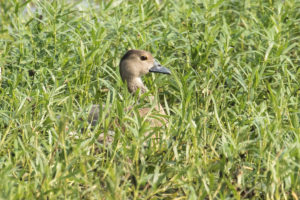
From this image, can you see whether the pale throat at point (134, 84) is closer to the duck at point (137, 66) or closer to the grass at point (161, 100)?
the duck at point (137, 66)

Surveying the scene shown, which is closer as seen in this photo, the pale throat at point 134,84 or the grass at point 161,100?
the grass at point 161,100

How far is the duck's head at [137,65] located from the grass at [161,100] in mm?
114

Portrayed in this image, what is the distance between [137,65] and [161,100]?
1.58 feet

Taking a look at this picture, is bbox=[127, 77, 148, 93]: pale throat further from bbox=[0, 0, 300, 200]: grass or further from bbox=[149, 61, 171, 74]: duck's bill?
bbox=[149, 61, 171, 74]: duck's bill

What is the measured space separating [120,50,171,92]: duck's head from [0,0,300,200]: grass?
4.5 inches

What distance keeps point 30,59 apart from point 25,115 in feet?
5.20

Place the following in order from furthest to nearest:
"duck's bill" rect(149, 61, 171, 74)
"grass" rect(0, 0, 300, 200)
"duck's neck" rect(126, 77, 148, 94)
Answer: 1. "duck's neck" rect(126, 77, 148, 94)
2. "duck's bill" rect(149, 61, 171, 74)
3. "grass" rect(0, 0, 300, 200)

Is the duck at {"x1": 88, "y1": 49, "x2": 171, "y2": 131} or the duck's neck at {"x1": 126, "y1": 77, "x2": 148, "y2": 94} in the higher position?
the duck at {"x1": 88, "y1": 49, "x2": 171, "y2": 131}

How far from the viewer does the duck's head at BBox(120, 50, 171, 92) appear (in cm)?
755

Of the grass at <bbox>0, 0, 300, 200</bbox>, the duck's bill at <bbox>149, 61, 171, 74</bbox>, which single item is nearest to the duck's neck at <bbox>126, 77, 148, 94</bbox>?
the grass at <bbox>0, 0, 300, 200</bbox>

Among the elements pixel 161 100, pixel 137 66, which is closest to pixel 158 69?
pixel 137 66

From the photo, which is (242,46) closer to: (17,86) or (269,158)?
(17,86)

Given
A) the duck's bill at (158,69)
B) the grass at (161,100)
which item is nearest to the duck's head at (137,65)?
the duck's bill at (158,69)

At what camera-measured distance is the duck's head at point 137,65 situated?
24.8 feet
